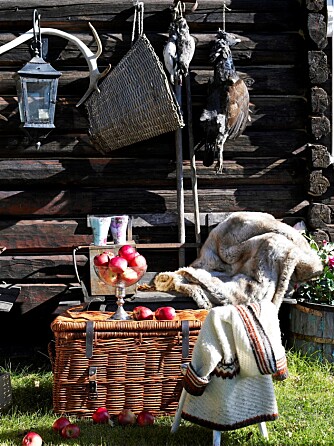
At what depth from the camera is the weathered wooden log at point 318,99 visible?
5.81 m

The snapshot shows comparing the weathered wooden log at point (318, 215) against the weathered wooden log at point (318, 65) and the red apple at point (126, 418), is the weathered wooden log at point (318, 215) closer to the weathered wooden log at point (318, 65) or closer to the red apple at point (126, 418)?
the weathered wooden log at point (318, 65)

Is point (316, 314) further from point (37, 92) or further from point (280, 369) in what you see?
point (37, 92)

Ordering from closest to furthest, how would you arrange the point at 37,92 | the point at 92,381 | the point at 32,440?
the point at 32,440 → the point at 92,381 → the point at 37,92

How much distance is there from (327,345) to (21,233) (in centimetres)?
251

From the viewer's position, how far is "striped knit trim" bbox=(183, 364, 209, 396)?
3744 mm

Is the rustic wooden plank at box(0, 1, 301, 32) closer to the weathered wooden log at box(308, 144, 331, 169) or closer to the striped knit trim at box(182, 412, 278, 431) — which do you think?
the weathered wooden log at box(308, 144, 331, 169)

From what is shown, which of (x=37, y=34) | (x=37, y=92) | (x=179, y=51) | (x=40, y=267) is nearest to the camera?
(x=37, y=92)

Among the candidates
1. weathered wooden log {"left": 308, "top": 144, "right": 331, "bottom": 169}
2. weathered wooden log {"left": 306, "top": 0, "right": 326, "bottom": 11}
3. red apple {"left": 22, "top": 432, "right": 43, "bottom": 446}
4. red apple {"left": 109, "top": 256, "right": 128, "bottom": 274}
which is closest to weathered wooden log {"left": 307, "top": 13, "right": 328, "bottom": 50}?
weathered wooden log {"left": 306, "top": 0, "right": 326, "bottom": 11}

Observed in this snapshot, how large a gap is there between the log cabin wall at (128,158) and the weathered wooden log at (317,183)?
1.6 inches

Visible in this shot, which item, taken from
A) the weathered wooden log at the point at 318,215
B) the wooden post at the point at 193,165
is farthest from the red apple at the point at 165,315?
the weathered wooden log at the point at 318,215

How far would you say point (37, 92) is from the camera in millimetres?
5332

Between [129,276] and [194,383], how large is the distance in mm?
993

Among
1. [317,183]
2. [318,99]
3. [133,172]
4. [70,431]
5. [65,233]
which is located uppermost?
[318,99]

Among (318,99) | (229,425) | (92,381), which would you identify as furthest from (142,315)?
(318,99)
